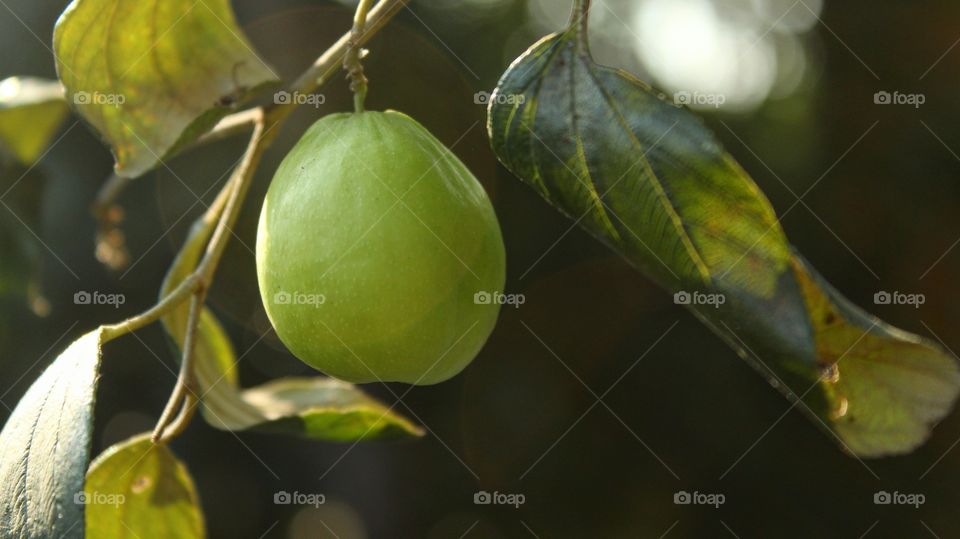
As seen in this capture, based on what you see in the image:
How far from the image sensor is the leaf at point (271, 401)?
1.05 meters

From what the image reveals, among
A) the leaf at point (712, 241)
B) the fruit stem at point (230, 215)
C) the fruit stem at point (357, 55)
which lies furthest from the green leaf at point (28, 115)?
the leaf at point (712, 241)

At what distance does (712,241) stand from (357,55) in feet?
1.13

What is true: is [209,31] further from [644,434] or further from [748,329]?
[644,434]

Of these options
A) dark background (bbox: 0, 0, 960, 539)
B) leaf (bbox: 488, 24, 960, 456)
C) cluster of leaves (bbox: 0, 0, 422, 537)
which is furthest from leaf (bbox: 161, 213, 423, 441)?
dark background (bbox: 0, 0, 960, 539)

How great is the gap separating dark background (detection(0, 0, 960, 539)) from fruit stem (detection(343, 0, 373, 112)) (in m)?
1.29

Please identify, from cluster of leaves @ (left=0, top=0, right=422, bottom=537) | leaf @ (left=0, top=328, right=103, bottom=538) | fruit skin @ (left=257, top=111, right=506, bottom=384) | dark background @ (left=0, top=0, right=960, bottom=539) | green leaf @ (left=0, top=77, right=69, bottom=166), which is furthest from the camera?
dark background @ (left=0, top=0, right=960, bottom=539)

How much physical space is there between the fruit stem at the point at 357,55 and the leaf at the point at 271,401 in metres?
0.30

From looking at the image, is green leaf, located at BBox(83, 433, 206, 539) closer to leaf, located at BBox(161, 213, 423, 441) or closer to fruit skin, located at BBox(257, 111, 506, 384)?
leaf, located at BBox(161, 213, 423, 441)

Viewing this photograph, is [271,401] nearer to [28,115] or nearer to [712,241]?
[28,115]

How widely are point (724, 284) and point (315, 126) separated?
0.37 m

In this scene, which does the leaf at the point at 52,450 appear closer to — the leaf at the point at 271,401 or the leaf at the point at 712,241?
the leaf at the point at 271,401

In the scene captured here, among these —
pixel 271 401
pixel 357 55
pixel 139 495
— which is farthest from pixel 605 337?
pixel 357 55

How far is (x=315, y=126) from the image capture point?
817 millimetres

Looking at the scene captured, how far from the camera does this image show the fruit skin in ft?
2.43
